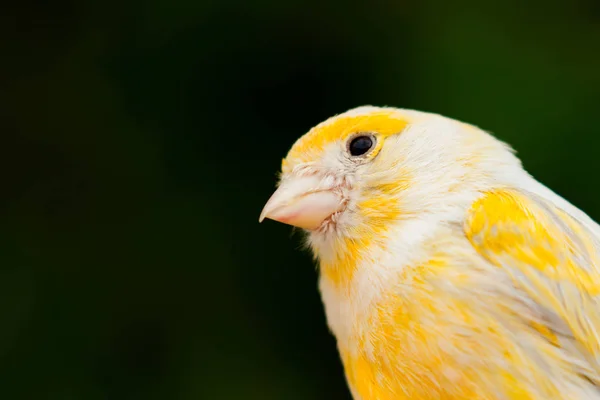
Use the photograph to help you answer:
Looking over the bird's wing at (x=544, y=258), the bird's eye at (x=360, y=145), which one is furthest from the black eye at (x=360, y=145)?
the bird's wing at (x=544, y=258)

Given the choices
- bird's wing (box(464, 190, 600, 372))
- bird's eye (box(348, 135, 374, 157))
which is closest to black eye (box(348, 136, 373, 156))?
bird's eye (box(348, 135, 374, 157))

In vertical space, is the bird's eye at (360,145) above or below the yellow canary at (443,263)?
above

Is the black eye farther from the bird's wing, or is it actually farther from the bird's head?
the bird's wing

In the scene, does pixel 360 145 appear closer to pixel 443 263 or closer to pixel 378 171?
pixel 378 171

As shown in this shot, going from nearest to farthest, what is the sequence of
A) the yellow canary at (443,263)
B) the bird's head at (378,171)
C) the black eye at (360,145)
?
the yellow canary at (443,263), the bird's head at (378,171), the black eye at (360,145)

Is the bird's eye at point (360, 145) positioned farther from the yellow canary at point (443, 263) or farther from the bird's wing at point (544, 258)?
the bird's wing at point (544, 258)

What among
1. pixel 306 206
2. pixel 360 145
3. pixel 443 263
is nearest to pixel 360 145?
pixel 360 145

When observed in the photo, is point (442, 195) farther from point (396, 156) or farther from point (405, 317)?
point (405, 317)
